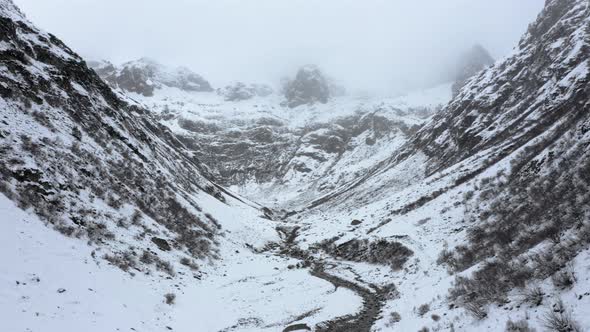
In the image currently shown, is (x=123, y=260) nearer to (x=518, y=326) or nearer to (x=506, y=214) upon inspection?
(x=518, y=326)

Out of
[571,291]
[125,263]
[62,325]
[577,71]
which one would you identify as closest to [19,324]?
[62,325]

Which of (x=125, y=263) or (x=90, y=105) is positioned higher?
(x=90, y=105)

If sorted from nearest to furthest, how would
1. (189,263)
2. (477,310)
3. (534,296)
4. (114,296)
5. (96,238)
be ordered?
(534,296) < (477,310) < (114,296) < (96,238) < (189,263)

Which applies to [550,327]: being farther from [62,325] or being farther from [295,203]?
[295,203]

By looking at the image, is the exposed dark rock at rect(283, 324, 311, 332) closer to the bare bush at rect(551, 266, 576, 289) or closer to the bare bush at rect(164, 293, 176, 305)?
the bare bush at rect(164, 293, 176, 305)

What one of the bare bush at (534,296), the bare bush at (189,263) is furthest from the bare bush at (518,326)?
the bare bush at (189,263)

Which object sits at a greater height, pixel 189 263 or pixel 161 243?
pixel 161 243

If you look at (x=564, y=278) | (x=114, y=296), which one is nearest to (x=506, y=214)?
(x=564, y=278)

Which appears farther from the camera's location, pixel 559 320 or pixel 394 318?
pixel 394 318

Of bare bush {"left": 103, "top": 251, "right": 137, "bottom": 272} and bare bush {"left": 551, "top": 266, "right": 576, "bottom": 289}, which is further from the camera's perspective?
bare bush {"left": 103, "top": 251, "right": 137, "bottom": 272}

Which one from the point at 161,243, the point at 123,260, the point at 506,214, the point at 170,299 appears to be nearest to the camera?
the point at 170,299

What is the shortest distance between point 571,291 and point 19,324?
45.3 feet

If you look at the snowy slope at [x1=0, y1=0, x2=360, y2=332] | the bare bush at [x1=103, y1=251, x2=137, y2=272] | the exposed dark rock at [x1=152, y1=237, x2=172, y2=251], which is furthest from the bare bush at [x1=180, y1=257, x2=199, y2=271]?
the bare bush at [x1=103, y1=251, x2=137, y2=272]

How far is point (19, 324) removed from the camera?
9.00 meters
